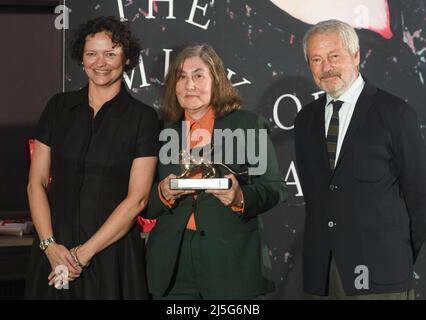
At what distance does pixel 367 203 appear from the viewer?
2.42 metres

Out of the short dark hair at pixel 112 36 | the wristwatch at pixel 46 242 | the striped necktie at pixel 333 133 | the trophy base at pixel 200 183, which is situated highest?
the short dark hair at pixel 112 36

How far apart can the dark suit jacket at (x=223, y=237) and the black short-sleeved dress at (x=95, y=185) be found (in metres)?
0.10

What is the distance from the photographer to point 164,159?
2535 millimetres

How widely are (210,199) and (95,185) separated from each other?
37cm

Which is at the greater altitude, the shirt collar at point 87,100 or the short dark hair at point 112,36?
the short dark hair at point 112,36

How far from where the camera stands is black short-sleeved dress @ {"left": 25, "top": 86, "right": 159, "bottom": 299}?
242cm

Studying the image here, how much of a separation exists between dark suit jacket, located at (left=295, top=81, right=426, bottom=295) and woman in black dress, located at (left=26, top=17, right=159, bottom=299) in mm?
589

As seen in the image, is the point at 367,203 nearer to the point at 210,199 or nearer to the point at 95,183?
the point at 210,199

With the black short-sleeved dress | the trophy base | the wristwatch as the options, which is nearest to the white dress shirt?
the trophy base

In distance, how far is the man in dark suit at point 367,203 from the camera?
7.91ft

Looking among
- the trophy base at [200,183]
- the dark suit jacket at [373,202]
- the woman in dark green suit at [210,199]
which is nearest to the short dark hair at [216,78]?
the woman in dark green suit at [210,199]

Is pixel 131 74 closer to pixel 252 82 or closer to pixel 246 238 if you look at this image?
pixel 252 82

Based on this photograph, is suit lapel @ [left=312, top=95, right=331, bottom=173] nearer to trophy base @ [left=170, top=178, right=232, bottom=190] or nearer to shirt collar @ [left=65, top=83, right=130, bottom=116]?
trophy base @ [left=170, top=178, right=232, bottom=190]

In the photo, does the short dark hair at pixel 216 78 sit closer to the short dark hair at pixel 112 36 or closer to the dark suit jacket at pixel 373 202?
the short dark hair at pixel 112 36
